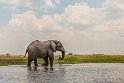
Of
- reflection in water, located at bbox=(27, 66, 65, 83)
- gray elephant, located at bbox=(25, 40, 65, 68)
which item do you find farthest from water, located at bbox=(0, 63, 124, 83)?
gray elephant, located at bbox=(25, 40, 65, 68)

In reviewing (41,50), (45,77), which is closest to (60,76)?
(45,77)

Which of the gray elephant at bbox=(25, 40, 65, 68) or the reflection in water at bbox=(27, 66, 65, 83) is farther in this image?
the gray elephant at bbox=(25, 40, 65, 68)

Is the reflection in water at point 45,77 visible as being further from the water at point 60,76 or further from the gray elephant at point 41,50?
the gray elephant at point 41,50

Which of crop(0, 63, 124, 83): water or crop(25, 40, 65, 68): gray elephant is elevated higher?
crop(25, 40, 65, 68): gray elephant

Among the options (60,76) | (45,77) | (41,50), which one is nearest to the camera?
(45,77)

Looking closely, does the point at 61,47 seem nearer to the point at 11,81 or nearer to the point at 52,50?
the point at 52,50

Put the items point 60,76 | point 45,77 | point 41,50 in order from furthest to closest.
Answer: point 41,50 < point 60,76 < point 45,77

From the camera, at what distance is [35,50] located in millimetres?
50469

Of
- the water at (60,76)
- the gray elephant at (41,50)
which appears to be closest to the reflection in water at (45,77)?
the water at (60,76)

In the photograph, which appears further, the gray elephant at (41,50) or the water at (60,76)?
the gray elephant at (41,50)

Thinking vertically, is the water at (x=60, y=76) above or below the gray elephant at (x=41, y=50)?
below

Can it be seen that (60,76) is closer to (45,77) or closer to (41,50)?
(45,77)

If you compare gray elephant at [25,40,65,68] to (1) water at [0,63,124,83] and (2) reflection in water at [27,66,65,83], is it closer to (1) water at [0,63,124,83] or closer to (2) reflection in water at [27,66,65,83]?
(1) water at [0,63,124,83]

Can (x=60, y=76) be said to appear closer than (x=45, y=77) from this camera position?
No
